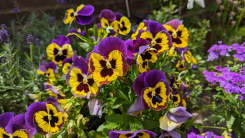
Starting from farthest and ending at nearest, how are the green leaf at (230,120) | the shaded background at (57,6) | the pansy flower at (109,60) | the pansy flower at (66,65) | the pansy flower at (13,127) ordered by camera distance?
the shaded background at (57,6) → the pansy flower at (66,65) → the green leaf at (230,120) → the pansy flower at (13,127) → the pansy flower at (109,60)

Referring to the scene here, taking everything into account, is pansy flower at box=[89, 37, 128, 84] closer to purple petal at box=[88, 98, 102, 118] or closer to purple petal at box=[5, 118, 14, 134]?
purple petal at box=[88, 98, 102, 118]

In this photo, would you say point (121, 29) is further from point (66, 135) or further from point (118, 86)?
point (66, 135)

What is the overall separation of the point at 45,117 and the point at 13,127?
141mm

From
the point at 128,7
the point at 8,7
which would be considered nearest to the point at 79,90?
the point at 8,7

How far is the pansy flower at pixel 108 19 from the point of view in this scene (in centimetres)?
109

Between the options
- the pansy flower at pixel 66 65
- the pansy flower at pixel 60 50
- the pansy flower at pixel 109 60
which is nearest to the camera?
the pansy flower at pixel 109 60

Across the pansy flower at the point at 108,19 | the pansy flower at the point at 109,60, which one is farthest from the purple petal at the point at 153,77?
the pansy flower at the point at 108,19

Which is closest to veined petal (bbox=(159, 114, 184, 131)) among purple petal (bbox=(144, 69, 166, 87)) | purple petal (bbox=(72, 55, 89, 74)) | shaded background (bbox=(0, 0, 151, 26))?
purple petal (bbox=(144, 69, 166, 87))

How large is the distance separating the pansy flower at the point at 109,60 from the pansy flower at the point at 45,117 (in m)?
0.33

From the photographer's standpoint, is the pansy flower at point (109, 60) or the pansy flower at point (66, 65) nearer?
the pansy flower at point (109, 60)

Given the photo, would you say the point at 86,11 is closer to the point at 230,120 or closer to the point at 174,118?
the point at 174,118

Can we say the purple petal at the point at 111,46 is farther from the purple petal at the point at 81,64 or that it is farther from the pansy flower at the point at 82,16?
the pansy flower at the point at 82,16

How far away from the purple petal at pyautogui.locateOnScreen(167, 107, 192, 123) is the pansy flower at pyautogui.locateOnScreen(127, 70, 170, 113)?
67mm

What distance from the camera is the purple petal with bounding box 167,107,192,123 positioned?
762 millimetres
